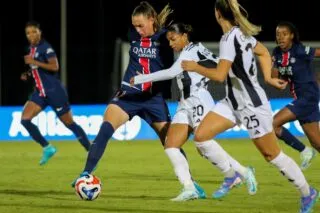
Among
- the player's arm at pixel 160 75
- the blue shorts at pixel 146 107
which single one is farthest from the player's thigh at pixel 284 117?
the player's arm at pixel 160 75

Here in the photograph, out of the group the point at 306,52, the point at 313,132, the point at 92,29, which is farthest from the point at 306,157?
the point at 92,29

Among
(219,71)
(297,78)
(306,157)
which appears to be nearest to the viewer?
(219,71)

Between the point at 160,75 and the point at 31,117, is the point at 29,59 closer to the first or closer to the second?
the point at 31,117

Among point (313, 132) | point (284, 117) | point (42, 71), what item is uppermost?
point (284, 117)

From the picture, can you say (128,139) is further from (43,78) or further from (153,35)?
(153,35)

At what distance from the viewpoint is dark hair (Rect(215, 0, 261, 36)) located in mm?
10109

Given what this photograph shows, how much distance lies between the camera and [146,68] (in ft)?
40.0

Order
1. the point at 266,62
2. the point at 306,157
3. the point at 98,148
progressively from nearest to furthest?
the point at 266,62
the point at 98,148
the point at 306,157

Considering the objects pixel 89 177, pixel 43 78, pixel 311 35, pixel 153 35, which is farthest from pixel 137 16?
pixel 311 35

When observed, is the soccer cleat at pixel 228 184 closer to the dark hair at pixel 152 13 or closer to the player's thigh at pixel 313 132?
the dark hair at pixel 152 13

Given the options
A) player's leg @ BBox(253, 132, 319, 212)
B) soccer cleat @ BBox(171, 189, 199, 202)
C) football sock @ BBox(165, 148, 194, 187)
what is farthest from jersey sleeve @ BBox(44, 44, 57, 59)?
player's leg @ BBox(253, 132, 319, 212)

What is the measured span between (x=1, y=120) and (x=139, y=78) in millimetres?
13063

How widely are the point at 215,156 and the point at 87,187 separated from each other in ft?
4.65

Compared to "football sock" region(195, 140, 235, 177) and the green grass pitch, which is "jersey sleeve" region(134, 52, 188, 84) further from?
the green grass pitch
